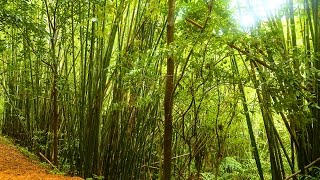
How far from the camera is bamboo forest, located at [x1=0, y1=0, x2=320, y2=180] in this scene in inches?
90.4

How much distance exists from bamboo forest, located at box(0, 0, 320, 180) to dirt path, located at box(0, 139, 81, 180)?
0.40 meters

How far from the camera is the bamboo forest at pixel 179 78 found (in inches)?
90.4

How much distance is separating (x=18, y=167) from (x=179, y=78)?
3057 millimetres

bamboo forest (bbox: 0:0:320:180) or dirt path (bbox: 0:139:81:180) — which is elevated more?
bamboo forest (bbox: 0:0:320:180)

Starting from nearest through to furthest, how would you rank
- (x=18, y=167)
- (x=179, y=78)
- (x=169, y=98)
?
(x=169, y=98), (x=179, y=78), (x=18, y=167)

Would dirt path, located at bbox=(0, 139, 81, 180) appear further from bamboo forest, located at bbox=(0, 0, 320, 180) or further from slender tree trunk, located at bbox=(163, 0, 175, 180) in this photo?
slender tree trunk, located at bbox=(163, 0, 175, 180)

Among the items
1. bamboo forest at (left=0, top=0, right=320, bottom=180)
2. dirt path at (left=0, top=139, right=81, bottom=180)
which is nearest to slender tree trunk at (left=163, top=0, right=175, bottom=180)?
bamboo forest at (left=0, top=0, right=320, bottom=180)

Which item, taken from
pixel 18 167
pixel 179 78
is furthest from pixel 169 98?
pixel 18 167

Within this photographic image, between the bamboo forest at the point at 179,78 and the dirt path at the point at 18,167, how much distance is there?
0.40m

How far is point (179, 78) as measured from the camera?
7.86 ft

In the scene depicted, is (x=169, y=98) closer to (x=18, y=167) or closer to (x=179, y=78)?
(x=179, y=78)

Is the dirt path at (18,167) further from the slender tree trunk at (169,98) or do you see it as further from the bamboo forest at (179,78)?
the slender tree trunk at (169,98)

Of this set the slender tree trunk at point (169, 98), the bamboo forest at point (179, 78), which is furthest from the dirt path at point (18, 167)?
the slender tree trunk at point (169, 98)

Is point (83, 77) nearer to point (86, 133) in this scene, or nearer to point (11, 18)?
point (86, 133)
